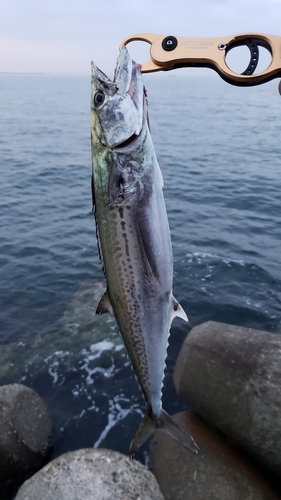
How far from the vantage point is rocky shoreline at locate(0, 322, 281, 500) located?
503 centimetres

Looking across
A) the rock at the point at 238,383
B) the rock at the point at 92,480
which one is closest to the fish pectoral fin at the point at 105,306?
the rock at the point at 92,480

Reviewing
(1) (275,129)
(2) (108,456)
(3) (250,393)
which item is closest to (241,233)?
(3) (250,393)

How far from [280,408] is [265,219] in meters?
11.7

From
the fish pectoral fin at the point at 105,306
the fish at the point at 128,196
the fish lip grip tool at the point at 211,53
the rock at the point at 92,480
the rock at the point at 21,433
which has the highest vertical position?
the fish lip grip tool at the point at 211,53

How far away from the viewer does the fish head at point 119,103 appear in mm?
2867

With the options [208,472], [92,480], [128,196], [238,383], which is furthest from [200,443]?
[128,196]

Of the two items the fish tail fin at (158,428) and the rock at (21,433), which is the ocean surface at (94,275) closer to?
the rock at (21,433)

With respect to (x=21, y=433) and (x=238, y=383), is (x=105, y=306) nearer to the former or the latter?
(x=238, y=383)

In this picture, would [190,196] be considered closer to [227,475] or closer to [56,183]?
[56,183]

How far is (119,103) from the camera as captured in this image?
290 centimetres

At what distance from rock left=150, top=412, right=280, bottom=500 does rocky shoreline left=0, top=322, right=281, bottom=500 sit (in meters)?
0.01

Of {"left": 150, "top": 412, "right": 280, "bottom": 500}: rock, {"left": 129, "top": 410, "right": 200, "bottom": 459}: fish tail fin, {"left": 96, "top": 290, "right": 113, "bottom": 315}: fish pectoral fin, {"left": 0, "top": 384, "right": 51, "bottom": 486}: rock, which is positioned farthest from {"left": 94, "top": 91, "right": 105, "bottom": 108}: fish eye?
{"left": 0, "top": 384, "right": 51, "bottom": 486}: rock

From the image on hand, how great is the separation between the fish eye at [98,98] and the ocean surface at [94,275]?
5.93 m

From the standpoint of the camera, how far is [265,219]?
1619 cm
